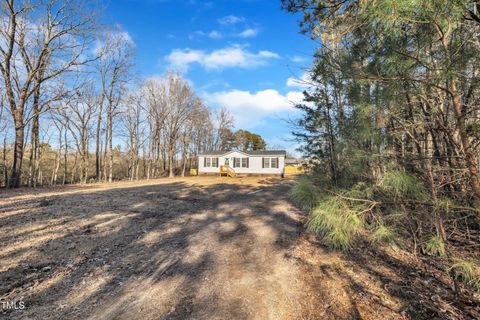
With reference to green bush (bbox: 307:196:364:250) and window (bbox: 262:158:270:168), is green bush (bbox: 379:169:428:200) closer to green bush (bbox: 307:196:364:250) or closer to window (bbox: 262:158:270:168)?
green bush (bbox: 307:196:364:250)

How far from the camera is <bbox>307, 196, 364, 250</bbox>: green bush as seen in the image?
6.89ft

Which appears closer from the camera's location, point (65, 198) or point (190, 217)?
point (190, 217)

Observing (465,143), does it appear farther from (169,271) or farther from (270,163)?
(270,163)

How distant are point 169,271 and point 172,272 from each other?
0.06 metres

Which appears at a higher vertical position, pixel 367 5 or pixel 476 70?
pixel 367 5

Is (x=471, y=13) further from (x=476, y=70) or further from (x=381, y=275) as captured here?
(x=381, y=275)

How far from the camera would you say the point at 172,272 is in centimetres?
366

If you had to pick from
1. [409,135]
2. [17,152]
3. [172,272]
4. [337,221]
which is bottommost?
[172,272]

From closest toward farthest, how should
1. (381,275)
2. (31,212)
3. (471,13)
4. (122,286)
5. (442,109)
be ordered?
(471,13)
(442,109)
(122,286)
(381,275)
(31,212)

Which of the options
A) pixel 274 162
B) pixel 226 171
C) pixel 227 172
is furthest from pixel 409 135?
pixel 274 162

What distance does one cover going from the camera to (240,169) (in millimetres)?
24391

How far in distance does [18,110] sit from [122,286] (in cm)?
1177

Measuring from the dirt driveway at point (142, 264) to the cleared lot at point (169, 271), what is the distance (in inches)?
0.6

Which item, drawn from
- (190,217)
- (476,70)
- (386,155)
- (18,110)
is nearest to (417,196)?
(386,155)
